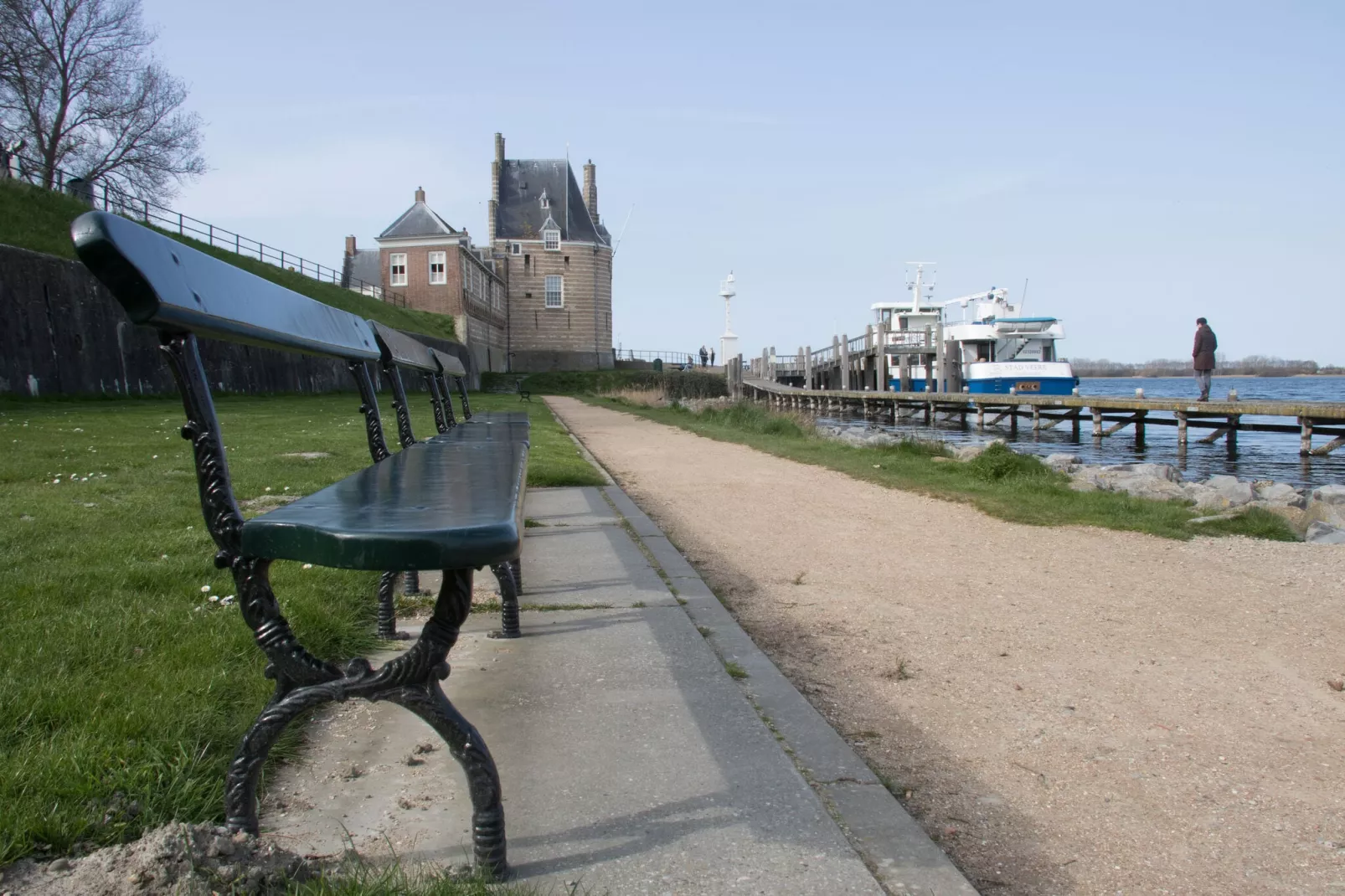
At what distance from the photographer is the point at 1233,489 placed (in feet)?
42.3

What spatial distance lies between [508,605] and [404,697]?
1816 millimetres

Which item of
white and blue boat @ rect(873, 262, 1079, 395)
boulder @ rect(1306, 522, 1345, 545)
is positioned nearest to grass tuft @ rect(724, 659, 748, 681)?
boulder @ rect(1306, 522, 1345, 545)

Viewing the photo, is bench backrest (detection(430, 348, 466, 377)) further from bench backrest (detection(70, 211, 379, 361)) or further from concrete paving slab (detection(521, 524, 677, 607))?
bench backrest (detection(70, 211, 379, 361))

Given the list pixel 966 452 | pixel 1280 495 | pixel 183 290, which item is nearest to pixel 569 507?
pixel 183 290

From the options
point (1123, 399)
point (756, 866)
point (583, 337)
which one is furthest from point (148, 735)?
point (583, 337)

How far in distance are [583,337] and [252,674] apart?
69293 mm

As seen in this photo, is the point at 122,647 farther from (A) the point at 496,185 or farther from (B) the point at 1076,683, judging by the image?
(A) the point at 496,185

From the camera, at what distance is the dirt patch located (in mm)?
1802

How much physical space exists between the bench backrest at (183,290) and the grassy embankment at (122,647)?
3.29 ft

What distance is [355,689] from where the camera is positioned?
6.68 feet

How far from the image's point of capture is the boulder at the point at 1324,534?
762cm

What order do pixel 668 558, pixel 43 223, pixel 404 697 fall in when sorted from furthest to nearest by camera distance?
pixel 43 223 < pixel 668 558 < pixel 404 697

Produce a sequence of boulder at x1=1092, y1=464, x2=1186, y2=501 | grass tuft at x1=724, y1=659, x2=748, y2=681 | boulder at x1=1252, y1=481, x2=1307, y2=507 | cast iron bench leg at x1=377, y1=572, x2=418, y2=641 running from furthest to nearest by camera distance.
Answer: boulder at x1=1252, y1=481, x2=1307, y2=507, boulder at x1=1092, y1=464, x2=1186, y2=501, cast iron bench leg at x1=377, y1=572, x2=418, y2=641, grass tuft at x1=724, y1=659, x2=748, y2=681

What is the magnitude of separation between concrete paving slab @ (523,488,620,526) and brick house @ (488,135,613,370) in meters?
62.9
